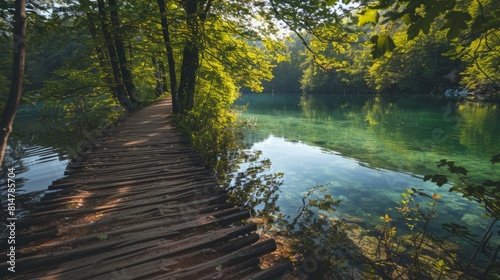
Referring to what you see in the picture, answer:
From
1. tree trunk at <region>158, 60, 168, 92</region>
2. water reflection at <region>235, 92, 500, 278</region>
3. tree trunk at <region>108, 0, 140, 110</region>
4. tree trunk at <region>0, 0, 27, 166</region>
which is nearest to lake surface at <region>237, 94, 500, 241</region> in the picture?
water reflection at <region>235, 92, 500, 278</region>

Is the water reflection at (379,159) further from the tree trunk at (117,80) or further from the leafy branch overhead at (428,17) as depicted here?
the tree trunk at (117,80)

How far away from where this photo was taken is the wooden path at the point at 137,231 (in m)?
3.13

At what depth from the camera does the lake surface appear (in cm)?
909

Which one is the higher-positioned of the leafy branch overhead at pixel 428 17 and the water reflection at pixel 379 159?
the leafy branch overhead at pixel 428 17

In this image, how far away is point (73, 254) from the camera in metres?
3.25

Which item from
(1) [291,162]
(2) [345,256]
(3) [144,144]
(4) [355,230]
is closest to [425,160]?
(1) [291,162]

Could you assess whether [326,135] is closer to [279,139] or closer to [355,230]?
[279,139]

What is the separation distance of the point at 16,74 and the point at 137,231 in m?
2.65

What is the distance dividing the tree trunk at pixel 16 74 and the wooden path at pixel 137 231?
1906mm

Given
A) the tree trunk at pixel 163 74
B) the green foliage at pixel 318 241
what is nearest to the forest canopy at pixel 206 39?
the tree trunk at pixel 163 74

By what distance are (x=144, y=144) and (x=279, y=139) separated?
13.3m

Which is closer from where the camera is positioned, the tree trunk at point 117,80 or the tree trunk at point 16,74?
the tree trunk at point 16,74

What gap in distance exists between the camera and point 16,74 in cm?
208

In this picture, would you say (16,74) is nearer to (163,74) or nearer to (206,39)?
(206,39)
